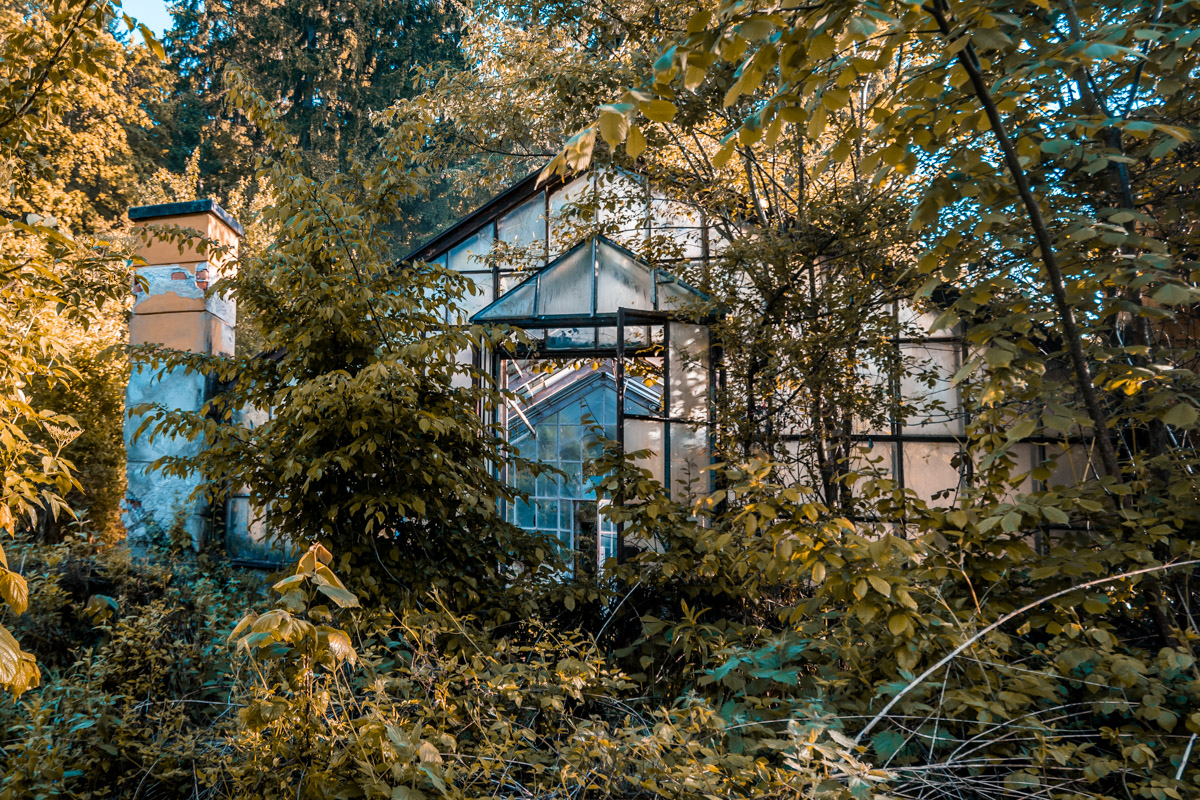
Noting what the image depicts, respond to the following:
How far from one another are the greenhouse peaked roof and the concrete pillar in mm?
2611

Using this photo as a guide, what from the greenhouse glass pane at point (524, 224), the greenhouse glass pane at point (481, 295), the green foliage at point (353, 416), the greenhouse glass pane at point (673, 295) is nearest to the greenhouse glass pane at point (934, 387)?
the greenhouse glass pane at point (673, 295)

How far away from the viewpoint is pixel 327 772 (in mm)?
1569

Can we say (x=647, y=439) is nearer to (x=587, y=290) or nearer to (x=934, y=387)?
(x=587, y=290)

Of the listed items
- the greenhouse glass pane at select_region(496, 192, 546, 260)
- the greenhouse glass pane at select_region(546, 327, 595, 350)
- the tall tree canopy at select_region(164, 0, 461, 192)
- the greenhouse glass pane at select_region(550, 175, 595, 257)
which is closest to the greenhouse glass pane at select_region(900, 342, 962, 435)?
the greenhouse glass pane at select_region(550, 175, 595, 257)

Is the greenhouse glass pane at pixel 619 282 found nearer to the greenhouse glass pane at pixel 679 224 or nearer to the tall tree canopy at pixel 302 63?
the greenhouse glass pane at pixel 679 224

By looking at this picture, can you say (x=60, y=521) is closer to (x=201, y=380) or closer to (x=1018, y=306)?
(x=201, y=380)

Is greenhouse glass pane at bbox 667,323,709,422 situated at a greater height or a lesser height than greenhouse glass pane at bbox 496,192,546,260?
lesser

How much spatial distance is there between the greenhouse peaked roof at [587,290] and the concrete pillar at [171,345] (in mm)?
2611

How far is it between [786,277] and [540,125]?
3.12 metres

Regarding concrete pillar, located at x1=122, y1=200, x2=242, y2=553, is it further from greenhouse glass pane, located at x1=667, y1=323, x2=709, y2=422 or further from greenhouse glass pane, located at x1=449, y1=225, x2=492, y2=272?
greenhouse glass pane, located at x1=667, y1=323, x2=709, y2=422

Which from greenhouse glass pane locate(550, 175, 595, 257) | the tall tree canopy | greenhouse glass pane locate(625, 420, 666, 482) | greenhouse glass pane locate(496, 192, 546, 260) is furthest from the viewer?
the tall tree canopy

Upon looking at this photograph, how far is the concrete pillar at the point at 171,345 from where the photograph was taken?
223 inches

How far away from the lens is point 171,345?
5.64 meters

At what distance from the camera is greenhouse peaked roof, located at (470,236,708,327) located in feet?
17.1
